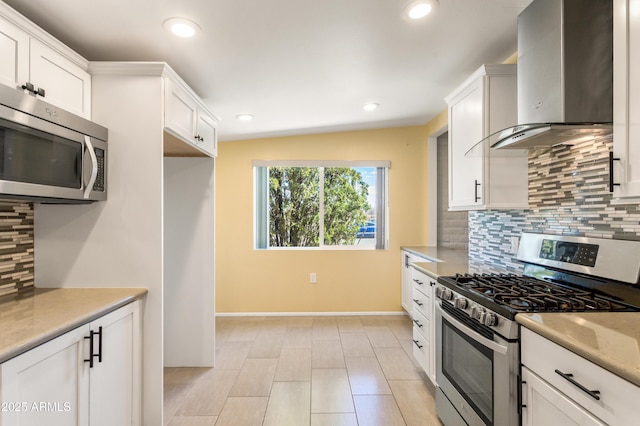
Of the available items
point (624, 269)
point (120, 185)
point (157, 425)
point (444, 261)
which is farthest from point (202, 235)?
point (624, 269)

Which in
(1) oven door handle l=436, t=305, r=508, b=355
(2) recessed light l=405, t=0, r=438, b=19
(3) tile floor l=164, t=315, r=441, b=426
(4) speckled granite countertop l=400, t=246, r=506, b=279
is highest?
(2) recessed light l=405, t=0, r=438, b=19

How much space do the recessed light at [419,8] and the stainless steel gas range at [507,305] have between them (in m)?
1.41

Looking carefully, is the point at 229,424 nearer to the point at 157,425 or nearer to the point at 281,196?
the point at 157,425

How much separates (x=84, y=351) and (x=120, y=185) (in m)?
0.94

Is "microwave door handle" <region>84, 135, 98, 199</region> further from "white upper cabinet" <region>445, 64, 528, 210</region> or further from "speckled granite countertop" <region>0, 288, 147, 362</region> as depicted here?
"white upper cabinet" <region>445, 64, 528, 210</region>

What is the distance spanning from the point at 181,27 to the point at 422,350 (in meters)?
2.66

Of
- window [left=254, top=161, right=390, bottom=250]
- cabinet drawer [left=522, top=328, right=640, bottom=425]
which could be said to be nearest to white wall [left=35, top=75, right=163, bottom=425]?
cabinet drawer [left=522, top=328, right=640, bottom=425]

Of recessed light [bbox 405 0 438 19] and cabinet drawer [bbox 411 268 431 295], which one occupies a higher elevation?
recessed light [bbox 405 0 438 19]

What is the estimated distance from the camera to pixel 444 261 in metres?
2.84

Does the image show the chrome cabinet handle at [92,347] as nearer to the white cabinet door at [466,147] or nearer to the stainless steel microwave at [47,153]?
the stainless steel microwave at [47,153]

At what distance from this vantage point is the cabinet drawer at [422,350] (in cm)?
249

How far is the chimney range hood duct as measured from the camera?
4.98 feet

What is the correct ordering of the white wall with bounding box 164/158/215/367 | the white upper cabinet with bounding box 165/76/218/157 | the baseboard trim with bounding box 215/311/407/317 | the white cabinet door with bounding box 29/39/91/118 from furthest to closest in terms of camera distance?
1. the baseboard trim with bounding box 215/311/407/317
2. the white wall with bounding box 164/158/215/367
3. the white upper cabinet with bounding box 165/76/218/157
4. the white cabinet door with bounding box 29/39/91/118

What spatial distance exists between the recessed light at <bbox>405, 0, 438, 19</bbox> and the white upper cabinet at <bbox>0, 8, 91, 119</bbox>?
1806 mm
